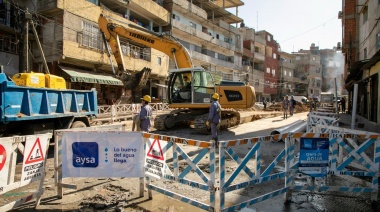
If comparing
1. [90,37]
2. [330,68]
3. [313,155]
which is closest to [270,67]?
[330,68]

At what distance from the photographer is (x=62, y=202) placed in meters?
4.59

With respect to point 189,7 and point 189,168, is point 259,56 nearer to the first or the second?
point 189,7

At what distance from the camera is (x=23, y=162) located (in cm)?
407

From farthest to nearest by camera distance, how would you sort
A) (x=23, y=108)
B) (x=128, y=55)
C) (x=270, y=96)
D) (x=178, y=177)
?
(x=270, y=96) → (x=128, y=55) → (x=23, y=108) → (x=178, y=177)

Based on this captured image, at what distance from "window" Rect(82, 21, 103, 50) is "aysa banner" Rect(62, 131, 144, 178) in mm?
16567

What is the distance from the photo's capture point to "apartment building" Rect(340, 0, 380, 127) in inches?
526

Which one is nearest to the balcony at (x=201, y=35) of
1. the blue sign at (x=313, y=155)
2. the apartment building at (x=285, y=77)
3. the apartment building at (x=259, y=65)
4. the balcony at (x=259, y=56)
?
the balcony at (x=259, y=56)

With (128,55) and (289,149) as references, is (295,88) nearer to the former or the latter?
(128,55)

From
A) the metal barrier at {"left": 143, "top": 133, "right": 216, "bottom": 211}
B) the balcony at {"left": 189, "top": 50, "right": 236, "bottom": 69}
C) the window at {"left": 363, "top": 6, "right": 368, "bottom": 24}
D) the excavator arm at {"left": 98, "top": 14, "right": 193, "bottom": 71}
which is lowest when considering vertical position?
the metal barrier at {"left": 143, "top": 133, "right": 216, "bottom": 211}

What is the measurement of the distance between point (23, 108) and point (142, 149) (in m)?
4.61

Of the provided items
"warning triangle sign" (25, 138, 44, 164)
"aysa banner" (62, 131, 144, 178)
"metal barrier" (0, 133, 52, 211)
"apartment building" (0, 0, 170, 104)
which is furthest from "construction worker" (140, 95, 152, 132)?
"apartment building" (0, 0, 170, 104)

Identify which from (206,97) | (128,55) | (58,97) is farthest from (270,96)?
(58,97)

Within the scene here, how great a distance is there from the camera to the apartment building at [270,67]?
52406 millimetres

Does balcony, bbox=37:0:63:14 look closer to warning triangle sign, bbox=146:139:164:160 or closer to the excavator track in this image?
the excavator track
